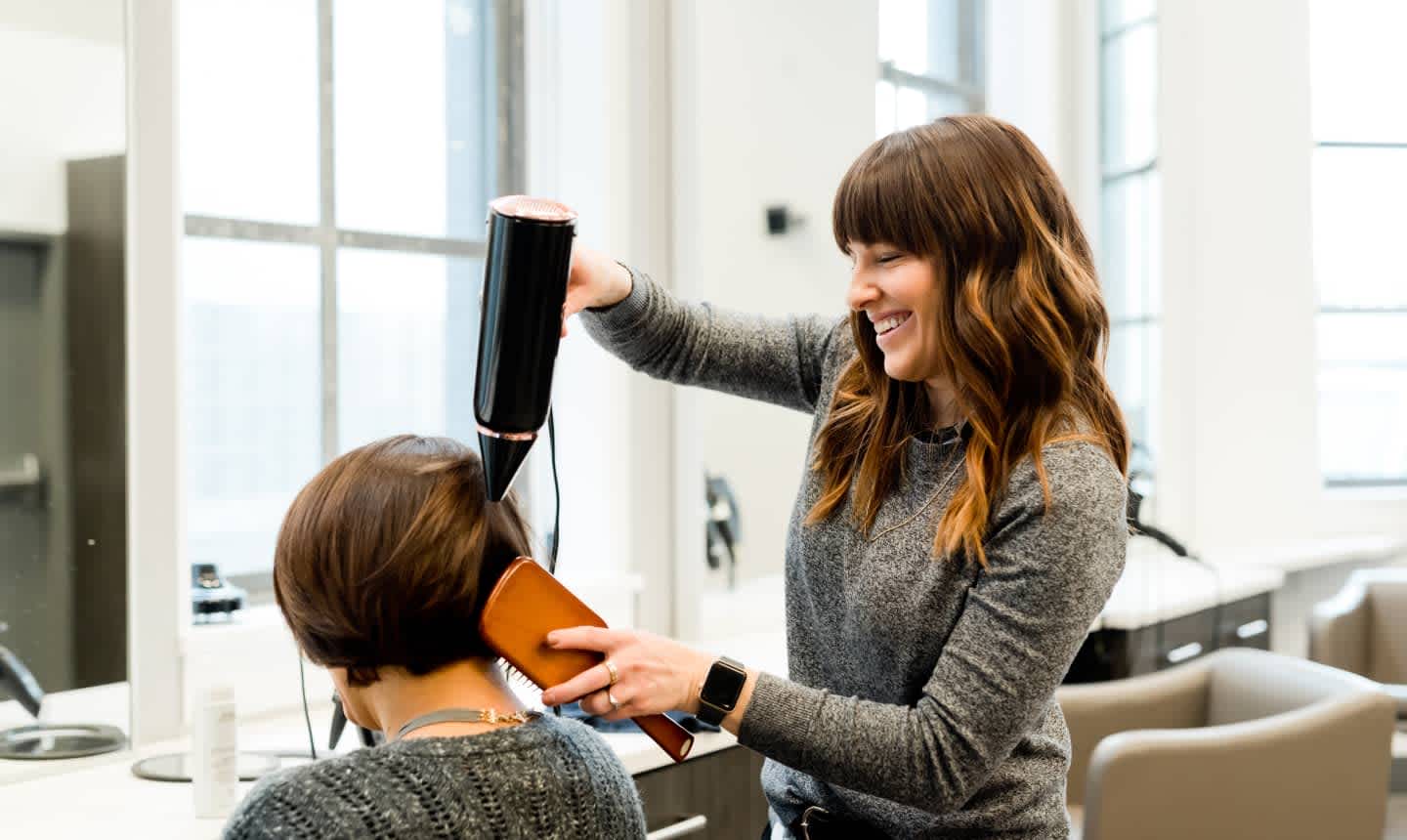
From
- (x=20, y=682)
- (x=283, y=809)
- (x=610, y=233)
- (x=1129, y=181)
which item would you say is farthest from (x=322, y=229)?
(x=1129, y=181)

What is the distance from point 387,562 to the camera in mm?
1229

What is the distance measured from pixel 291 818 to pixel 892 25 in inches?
121

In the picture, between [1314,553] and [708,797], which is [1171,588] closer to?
[1314,553]

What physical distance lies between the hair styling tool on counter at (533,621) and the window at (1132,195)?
12.9ft

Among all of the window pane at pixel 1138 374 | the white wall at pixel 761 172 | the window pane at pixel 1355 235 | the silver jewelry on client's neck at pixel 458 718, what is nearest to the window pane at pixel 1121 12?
the window pane at pixel 1355 235

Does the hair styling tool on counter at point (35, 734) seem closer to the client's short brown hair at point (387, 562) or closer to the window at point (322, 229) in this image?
the window at point (322, 229)

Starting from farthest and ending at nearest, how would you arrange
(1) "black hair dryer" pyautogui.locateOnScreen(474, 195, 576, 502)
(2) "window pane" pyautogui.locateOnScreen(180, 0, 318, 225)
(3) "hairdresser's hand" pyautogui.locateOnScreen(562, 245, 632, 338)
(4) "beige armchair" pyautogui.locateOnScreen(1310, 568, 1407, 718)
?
(4) "beige armchair" pyautogui.locateOnScreen(1310, 568, 1407, 718) → (2) "window pane" pyautogui.locateOnScreen(180, 0, 318, 225) → (3) "hairdresser's hand" pyautogui.locateOnScreen(562, 245, 632, 338) → (1) "black hair dryer" pyautogui.locateOnScreen(474, 195, 576, 502)

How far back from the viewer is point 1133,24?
4.82m

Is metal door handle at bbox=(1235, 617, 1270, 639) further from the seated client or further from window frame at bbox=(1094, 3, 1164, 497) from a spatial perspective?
the seated client

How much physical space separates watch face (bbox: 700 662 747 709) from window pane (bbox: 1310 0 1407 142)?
15.5 feet

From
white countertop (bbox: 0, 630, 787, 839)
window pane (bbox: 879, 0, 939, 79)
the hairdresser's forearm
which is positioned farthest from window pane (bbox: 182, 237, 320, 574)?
window pane (bbox: 879, 0, 939, 79)

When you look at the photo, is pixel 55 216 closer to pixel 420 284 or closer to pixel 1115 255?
pixel 420 284

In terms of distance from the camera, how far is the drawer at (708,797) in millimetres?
2012

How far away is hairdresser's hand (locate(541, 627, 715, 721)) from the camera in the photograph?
3.90 ft
